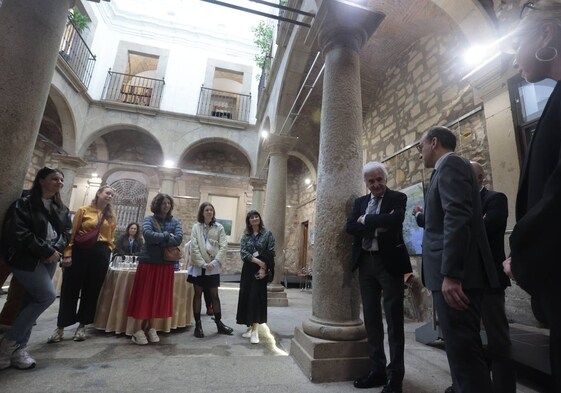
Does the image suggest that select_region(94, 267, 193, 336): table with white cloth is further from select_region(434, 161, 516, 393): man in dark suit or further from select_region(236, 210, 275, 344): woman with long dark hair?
select_region(434, 161, 516, 393): man in dark suit

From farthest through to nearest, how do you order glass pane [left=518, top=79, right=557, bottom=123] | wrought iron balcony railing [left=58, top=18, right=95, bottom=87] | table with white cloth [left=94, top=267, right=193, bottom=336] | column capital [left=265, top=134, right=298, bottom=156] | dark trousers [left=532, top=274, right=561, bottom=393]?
wrought iron balcony railing [left=58, top=18, right=95, bottom=87] < column capital [left=265, top=134, right=298, bottom=156] < table with white cloth [left=94, top=267, right=193, bottom=336] < glass pane [left=518, top=79, right=557, bottom=123] < dark trousers [left=532, top=274, right=561, bottom=393]

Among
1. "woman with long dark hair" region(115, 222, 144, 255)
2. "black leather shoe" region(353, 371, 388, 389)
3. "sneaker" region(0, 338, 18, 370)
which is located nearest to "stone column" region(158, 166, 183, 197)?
"woman with long dark hair" region(115, 222, 144, 255)

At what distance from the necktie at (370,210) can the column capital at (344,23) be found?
1.69 metres

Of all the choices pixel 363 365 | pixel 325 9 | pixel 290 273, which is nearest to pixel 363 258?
pixel 363 365

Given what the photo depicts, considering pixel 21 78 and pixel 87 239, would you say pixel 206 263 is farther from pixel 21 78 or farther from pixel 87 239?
pixel 21 78

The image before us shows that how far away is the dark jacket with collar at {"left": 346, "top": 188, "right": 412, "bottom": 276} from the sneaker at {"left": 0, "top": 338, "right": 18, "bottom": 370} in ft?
8.76

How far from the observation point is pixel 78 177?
11.3 meters

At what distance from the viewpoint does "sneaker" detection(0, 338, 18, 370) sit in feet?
7.10

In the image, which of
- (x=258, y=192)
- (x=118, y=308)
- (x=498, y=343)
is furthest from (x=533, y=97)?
(x=258, y=192)

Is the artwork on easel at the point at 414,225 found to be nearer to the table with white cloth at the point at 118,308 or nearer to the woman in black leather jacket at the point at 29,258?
the table with white cloth at the point at 118,308

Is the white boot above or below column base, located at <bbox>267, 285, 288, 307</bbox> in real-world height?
below

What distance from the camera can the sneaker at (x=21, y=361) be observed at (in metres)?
2.15

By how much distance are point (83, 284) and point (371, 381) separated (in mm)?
2943

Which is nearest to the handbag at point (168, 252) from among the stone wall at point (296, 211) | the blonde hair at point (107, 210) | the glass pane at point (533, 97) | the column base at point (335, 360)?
the blonde hair at point (107, 210)
